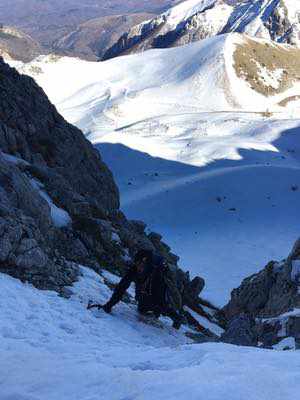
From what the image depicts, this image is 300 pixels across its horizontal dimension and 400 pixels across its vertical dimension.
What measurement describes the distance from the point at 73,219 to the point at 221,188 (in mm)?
21239

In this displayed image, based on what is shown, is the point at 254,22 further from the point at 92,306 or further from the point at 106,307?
the point at 92,306

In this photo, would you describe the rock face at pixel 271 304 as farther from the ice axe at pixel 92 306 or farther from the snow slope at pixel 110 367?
the snow slope at pixel 110 367

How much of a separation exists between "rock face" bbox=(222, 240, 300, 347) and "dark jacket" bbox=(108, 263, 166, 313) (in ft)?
4.70

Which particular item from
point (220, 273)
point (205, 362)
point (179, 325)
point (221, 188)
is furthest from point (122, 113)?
point (205, 362)

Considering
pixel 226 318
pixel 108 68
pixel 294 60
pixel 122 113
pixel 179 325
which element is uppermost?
pixel 294 60

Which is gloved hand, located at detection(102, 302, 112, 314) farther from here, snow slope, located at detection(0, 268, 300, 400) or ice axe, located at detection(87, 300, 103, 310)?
snow slope, located at detection(0, 268, 300, 400)

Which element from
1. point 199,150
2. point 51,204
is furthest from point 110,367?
point 199,150

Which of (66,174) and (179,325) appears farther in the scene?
(66,174)

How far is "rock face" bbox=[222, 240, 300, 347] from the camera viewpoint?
12.0m

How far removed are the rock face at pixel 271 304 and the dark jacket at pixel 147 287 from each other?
1434mm

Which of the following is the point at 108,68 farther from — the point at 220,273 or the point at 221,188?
the point at 220,273

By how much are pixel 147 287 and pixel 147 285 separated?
3.1 inches

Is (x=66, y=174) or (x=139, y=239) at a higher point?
(x=66, y=174)

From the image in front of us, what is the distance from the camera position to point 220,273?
25953 millimetres
